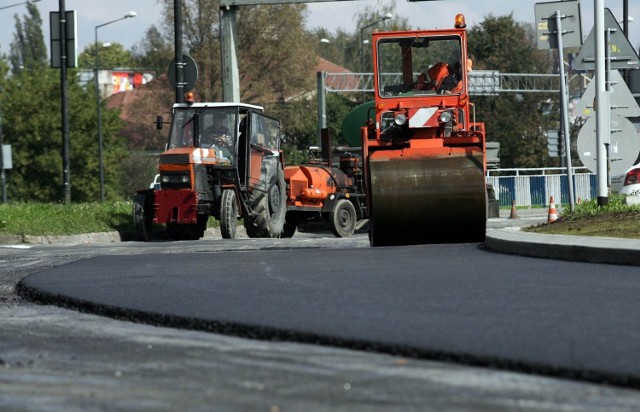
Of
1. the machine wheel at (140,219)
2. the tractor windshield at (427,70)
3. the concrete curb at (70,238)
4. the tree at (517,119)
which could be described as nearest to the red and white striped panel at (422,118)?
the tractor windshield at (427,70)

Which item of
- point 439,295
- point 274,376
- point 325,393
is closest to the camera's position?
point 325,393

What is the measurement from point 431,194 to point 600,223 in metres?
2.01

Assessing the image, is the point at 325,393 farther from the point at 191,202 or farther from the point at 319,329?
the point at 191,202

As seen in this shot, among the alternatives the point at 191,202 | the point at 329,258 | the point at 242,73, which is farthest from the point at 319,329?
the point at 242,73

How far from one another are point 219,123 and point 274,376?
1752 cm

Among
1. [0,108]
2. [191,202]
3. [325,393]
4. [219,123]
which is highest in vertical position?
[0,108]

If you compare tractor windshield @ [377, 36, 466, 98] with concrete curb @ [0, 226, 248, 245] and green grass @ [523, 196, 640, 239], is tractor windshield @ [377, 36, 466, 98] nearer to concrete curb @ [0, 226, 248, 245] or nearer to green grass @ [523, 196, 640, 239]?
green grass @ [523, 196, 640, 239]

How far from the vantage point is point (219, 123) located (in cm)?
2342

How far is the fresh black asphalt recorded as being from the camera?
675cm

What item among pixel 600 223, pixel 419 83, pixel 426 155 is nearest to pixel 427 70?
pixel 419 83

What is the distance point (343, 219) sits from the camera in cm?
2575

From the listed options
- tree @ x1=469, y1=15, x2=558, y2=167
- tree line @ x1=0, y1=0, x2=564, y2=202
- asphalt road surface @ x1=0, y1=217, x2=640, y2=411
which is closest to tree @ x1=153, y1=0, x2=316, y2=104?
tree line @ x1=0, y1=0, x2=564, y2=202

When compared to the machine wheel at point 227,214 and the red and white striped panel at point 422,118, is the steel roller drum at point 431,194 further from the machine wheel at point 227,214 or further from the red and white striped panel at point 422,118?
the machine wheel at point 227,214

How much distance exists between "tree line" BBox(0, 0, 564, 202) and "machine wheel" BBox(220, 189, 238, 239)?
36.4 metres
